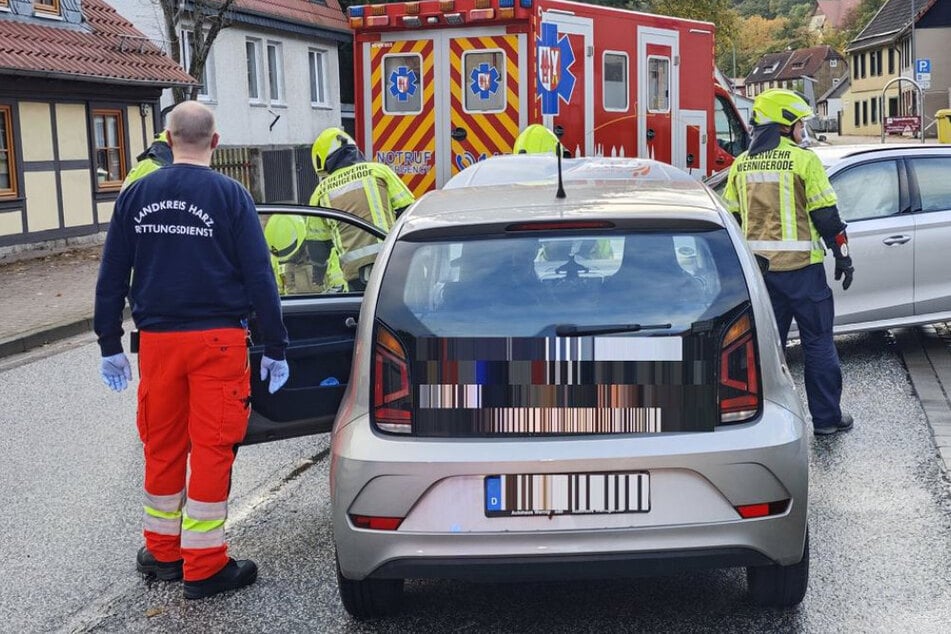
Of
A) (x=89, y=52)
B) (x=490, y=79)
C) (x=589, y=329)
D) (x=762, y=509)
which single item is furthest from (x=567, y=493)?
(x=89, y=52)

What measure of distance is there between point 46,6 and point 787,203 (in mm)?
18768

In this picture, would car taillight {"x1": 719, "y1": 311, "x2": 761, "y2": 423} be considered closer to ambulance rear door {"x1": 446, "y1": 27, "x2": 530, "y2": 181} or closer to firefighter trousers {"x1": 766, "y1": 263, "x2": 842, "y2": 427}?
firefighter trousers {"x1": 766, "y1": 263, "x2": 842, "y2": 427}

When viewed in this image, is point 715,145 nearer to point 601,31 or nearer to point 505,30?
point 601,31

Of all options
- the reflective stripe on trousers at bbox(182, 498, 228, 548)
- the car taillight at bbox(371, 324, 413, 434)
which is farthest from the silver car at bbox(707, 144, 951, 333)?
the car taillight at bbox(371, 324, 413, 434)

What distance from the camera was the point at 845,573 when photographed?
505cm

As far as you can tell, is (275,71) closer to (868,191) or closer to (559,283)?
(868,191)

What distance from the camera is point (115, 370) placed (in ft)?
16.9

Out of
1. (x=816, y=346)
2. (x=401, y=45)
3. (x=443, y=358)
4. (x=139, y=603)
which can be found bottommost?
(x=139, y=603)

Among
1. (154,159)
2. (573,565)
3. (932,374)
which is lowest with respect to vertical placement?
(932,374)

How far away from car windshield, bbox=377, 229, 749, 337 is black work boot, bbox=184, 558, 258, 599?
1425 millimetres

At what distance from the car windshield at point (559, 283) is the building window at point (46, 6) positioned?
792 inches

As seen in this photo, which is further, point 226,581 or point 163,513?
point 163,513

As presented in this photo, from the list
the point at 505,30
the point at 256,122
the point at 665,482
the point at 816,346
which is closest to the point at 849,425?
the point at 816,346

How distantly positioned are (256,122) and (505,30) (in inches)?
859
